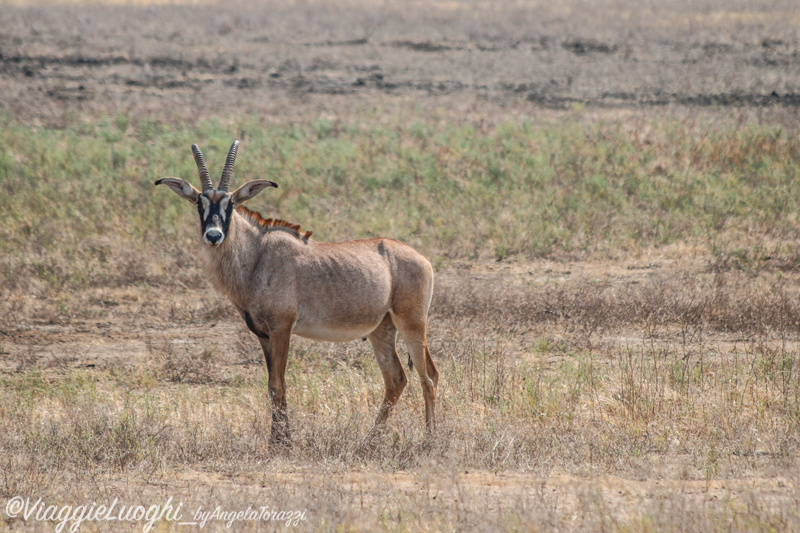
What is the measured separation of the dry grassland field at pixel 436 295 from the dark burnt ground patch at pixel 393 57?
0.90 ft

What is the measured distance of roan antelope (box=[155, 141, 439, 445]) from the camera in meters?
8.15

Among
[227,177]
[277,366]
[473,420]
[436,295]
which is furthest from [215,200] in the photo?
[436,295]

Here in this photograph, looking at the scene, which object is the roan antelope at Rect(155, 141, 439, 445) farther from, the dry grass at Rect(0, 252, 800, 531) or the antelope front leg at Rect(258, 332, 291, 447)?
the dry grass at Rect(0, 252, 800, 531)

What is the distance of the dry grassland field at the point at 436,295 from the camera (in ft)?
22.0

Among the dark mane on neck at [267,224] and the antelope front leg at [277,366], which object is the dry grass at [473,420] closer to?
the antelope front leg at [277,366]

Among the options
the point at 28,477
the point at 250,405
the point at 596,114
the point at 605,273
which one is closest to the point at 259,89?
the point at 596,114

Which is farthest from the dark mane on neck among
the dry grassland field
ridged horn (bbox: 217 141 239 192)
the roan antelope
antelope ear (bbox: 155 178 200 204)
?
the dry grassland field

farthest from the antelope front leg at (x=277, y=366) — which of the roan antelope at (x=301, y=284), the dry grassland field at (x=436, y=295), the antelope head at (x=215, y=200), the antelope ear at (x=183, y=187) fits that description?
the antelope ear at (x=183, y=187)

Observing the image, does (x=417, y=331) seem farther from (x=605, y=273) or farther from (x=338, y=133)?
(x=338, y=133)

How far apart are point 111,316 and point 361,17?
37.4 meters

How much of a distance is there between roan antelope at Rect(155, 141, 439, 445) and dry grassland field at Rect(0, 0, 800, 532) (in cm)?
53

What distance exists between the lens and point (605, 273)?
1401 centimetres

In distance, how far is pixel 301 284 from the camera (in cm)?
831

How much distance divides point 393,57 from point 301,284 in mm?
27666
